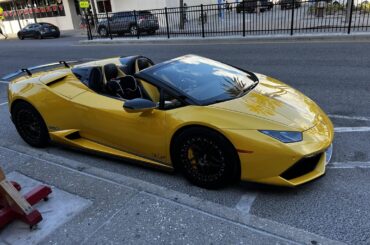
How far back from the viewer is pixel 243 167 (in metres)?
3.16

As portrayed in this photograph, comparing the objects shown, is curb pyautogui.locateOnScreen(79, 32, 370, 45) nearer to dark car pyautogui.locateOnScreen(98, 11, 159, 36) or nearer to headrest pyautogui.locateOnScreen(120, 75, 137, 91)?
dark car pyautogui.locateOnScreen(98, 11, 159, 36)

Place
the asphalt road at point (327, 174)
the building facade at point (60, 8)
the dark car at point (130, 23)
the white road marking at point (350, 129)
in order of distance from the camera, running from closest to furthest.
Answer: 1. the asphalt road at point (327, 174)
2. the white road marking at point (350, 129)
3. the dark car at point (130, 23)
4. the building facade at point (60, 8)

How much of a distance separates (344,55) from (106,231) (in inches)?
358

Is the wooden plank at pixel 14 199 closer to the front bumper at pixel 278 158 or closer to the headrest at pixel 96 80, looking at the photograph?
the headrest at pixel 96 80

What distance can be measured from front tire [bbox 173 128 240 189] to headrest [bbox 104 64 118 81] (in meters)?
1.48

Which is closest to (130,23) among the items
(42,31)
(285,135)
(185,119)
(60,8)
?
(42,31)

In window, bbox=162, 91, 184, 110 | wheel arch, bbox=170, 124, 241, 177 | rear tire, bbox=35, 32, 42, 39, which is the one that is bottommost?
rear tire, bbox=35, 32, 42, 39

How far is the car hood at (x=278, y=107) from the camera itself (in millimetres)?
3301

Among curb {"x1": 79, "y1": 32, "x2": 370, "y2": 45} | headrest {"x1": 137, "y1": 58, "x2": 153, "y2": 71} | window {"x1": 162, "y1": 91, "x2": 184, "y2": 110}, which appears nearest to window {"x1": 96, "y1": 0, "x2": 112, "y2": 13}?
curb {"x1": 79, "y1": 32, "x2": 370, "y2": 45}

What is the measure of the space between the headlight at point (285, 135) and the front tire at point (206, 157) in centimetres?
36

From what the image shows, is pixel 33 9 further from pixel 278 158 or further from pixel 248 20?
pixel 278 158

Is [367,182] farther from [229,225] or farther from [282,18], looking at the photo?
[282,18]

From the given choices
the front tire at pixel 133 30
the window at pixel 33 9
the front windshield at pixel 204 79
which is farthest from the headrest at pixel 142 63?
the window at pixel 33 9

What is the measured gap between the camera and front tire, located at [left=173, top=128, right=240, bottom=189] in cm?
320
